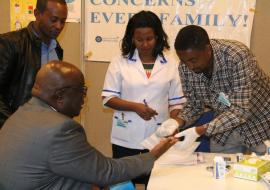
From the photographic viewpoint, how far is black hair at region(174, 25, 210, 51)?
1.81 metres

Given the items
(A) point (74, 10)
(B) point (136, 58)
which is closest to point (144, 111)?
(B) point (136, 58)

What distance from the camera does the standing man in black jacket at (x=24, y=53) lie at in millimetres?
2021

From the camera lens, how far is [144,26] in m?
2.28

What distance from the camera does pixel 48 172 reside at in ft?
4.42

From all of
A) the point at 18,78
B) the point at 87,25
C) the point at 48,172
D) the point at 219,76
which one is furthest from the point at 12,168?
the point at 87,25

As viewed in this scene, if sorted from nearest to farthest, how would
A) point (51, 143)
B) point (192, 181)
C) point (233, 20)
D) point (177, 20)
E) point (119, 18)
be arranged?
1. point (51, 143)
2. point (192, 181)
3. point (233, 20)
4. point (177, 20)
5. point (119, 18)

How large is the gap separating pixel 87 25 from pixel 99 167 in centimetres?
214

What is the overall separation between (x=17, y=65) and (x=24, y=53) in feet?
0.28

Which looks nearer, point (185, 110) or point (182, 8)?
point (185, 110)

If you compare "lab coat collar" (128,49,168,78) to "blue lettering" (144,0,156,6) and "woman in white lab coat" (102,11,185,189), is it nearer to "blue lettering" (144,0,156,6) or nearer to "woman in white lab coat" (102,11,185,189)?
"woman in white lab coat" (102,11,185,189)

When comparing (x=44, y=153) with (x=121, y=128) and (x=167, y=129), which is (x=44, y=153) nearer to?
(x=167, y=129)

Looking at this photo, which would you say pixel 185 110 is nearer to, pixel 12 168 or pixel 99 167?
pixel 99 167

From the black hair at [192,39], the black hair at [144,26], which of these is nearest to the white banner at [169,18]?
the black hair at [144,26]

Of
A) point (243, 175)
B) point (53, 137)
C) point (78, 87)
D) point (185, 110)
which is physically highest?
point (78, 87)
